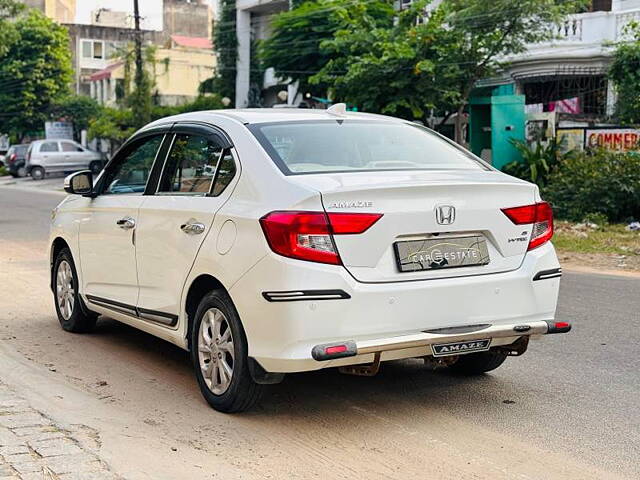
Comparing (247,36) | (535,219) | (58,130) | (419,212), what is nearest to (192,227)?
(419,212)

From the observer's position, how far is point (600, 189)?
55.5 ft

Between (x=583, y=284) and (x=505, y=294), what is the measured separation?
18.0 ft

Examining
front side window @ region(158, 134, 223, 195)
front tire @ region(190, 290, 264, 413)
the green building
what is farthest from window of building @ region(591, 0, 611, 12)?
front tire @ region(190, 290, 264, 413)

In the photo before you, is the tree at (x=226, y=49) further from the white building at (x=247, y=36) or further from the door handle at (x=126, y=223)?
the door handle at (x=126, y=223)

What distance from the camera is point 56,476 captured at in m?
4.09

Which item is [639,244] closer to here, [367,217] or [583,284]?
[583,284]

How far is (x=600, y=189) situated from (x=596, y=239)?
2.40m

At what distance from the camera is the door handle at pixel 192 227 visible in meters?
5.48

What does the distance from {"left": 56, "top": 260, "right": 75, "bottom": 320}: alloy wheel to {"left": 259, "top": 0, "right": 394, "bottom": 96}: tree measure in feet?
66.9

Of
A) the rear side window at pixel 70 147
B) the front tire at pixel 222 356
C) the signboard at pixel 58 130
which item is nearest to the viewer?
the front tire at pixel 222 356

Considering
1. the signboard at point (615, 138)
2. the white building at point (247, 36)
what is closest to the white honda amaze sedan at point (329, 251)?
the signboard at point (615, 138)

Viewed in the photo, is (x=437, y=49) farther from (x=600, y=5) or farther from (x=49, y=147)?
(x=49, y=147)

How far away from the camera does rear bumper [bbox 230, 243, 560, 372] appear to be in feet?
15.6

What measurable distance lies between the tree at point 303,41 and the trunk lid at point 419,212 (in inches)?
884
